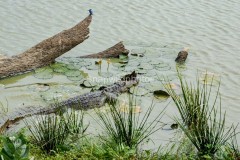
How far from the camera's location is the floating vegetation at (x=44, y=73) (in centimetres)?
664

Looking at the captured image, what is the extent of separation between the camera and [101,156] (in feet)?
13.2

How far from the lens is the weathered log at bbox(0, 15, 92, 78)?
6.62m

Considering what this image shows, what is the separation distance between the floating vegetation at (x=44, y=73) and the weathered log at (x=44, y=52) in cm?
9

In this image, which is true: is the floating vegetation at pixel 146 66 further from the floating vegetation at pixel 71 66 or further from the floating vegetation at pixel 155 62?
the floating vegetation at pixel 71 66

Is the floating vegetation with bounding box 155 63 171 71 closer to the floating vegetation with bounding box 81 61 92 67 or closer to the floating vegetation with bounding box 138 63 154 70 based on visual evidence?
the floating vegetation with bounding box 138 63 154 70

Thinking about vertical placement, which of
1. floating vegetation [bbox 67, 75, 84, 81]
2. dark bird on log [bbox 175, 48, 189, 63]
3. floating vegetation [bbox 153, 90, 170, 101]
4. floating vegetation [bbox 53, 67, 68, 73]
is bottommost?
floating vegetation [bbox 153, 90, 170, 101]

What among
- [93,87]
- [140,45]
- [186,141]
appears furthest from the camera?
[140,45]

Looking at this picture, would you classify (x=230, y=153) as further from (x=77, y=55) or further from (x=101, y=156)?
(x=77, y=55)

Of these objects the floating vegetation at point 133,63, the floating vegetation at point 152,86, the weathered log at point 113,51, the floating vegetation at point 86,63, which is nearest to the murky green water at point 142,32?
the floating vegetation at point 133,63

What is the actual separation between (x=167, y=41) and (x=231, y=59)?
1.33 metres

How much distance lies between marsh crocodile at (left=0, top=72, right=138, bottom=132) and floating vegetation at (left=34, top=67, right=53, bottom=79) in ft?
3.22

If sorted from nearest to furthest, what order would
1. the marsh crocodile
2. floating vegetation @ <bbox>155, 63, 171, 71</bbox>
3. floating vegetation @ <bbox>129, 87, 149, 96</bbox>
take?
the marsh crocodile, floating vegetation @ <bbox>129, 87, 149, 96</bbox>, floating vegetation @ <bbox>155, 63, 171, 71</bbox>

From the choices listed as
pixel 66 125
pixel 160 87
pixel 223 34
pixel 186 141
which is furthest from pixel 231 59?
pixel 66 125

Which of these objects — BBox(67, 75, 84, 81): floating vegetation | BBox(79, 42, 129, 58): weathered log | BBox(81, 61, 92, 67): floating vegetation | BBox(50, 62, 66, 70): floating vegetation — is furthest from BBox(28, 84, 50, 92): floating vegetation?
BBox(79, 42, 129, 58): weathered log
